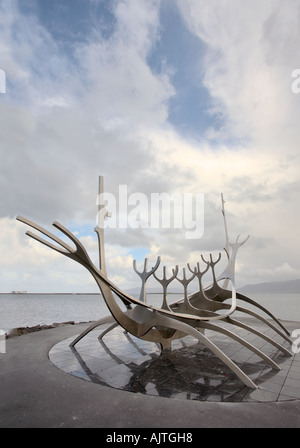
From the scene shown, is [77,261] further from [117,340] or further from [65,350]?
[117,340]

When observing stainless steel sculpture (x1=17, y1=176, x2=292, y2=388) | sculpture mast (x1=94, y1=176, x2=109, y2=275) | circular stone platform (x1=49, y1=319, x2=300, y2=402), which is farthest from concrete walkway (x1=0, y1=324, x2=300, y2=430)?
sculpture mast (x1=94, y1=176, x2=109, y2=275)

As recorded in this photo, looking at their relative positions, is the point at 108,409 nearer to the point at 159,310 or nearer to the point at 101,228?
the point at 159,310

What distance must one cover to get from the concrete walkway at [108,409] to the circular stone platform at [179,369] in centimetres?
42

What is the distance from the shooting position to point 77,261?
7.65 metres

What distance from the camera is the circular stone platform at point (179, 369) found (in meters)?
6.72

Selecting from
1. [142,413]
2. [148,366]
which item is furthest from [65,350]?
[142,413]

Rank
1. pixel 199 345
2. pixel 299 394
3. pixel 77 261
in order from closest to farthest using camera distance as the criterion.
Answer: pixel 299 394 < pixel 77 261 < pixel 199 345

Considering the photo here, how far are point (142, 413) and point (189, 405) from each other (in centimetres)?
110

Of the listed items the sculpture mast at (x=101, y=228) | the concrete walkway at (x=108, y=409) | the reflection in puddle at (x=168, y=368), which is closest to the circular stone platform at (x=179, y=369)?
the reflection in puddle at (x=168, y=368)

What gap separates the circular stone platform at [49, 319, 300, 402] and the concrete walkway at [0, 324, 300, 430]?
42 centimetres

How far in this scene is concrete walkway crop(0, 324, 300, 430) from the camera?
5.09 m

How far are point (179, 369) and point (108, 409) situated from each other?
3.47 meters

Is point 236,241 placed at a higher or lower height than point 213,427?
higher

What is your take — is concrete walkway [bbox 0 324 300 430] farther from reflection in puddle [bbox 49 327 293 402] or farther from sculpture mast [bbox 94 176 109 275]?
sculpture mast [bbox 94 176 109 275]
